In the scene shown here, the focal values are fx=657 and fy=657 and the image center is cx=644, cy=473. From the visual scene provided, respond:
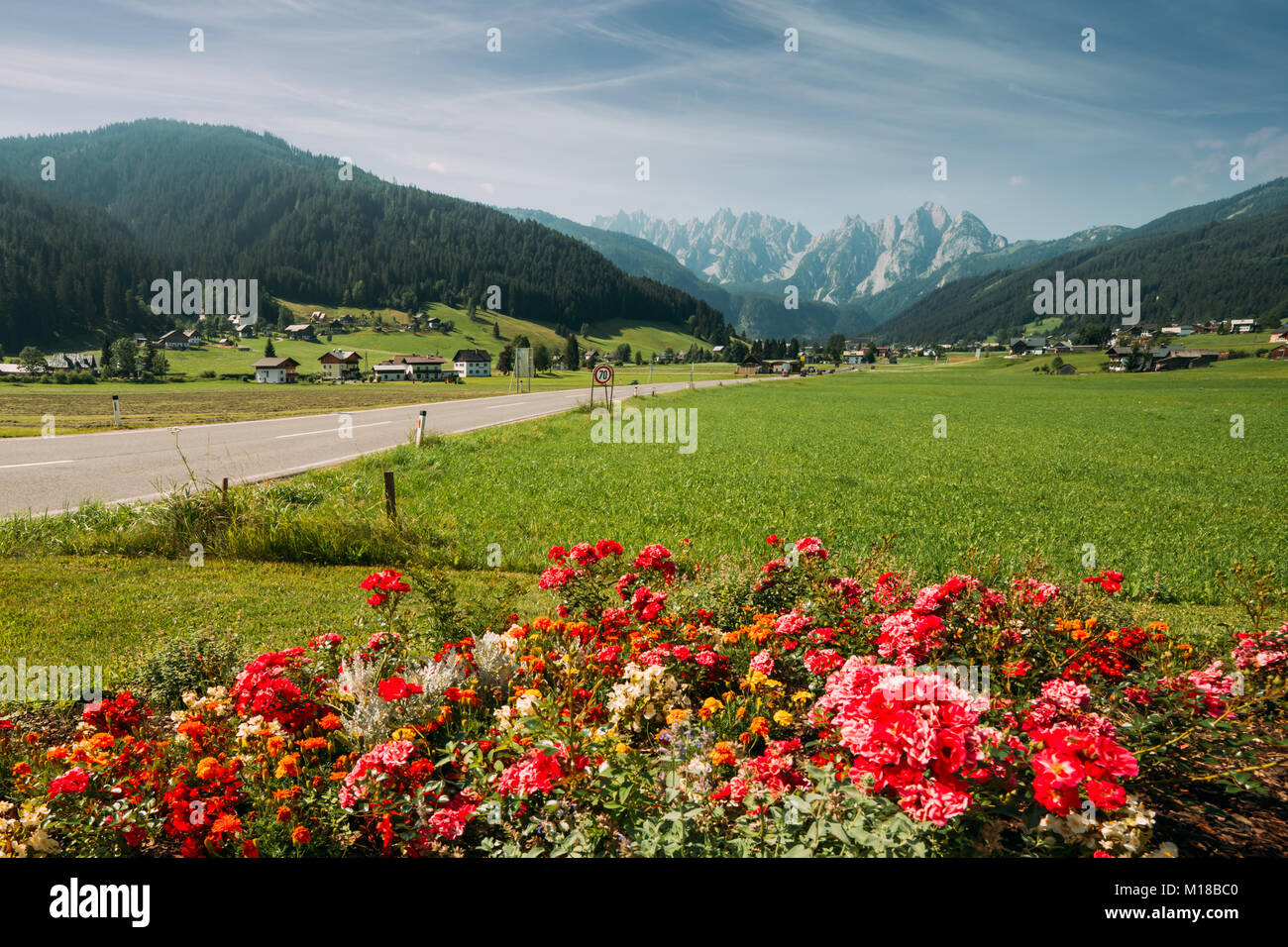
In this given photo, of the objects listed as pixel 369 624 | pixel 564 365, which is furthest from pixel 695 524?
pixel 564 365

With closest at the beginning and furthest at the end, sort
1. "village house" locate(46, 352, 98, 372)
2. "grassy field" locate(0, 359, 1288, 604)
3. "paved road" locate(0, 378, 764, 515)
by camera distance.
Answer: "grassy field" locate(0, 359, 1288, 604)
"paved road" locate(0, 378, 764, 515)
"village house" locate(46, 352, 98, 372)

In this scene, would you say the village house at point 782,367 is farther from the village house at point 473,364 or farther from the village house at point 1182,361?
the village house at point 1182,361

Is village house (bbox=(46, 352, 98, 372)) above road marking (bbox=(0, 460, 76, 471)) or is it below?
above

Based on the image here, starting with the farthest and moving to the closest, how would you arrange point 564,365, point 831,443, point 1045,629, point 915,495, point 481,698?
point 564,365
point 831,443
point 915,495
point 1045,629
point 481,698

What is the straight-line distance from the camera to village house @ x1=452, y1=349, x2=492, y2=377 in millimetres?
145625

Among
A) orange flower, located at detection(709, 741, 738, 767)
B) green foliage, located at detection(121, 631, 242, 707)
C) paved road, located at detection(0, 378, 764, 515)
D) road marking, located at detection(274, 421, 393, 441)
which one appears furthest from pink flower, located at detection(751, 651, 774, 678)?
road marking, located at detection(274, 421, 393, 441)

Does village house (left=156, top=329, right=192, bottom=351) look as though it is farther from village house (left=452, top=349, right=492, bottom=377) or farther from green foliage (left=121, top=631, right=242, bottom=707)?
green foliage (left=121, top=631, right=242, bottom=707)

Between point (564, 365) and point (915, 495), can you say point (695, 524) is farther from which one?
point (564, 365)

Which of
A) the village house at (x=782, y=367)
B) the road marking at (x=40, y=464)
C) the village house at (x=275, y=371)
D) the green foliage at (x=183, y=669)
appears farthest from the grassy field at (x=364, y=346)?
the green foliage at (x=183, y=669)

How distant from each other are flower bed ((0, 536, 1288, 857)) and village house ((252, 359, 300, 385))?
4775 inches

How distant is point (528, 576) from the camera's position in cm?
916

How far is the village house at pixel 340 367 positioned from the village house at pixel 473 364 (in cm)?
2078

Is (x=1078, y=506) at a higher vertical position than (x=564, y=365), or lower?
lower
